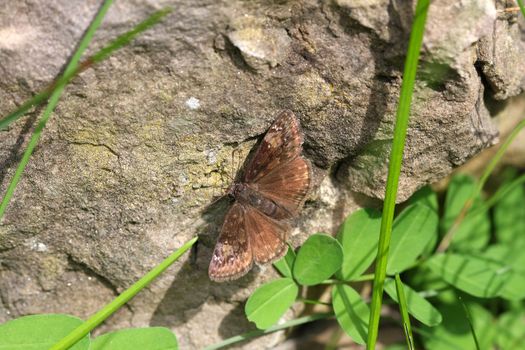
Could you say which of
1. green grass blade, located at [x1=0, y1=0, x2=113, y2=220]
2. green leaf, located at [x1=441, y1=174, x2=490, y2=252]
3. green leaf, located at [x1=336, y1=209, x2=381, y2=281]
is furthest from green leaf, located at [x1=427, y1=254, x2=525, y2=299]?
green grass blade, located at [x1=0, y1=0, x2=113, y2=220]

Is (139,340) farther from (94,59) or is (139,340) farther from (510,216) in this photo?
(510,216)

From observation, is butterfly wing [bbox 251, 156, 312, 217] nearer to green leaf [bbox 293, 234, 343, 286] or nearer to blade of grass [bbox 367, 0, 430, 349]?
green leaf [bbox 293, 234, 343, 286]

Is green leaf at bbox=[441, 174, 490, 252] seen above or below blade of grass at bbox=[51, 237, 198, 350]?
below

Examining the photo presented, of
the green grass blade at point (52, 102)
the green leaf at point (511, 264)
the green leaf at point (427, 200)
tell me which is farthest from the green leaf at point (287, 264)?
the green grass blade at point (52, 102)

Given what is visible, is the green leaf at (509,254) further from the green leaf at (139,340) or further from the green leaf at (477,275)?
the green leaf at (139,340)

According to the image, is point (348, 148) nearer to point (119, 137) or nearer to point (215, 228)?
point (215, 228)

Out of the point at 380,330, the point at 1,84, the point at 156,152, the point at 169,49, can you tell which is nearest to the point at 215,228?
the point at 156,152
